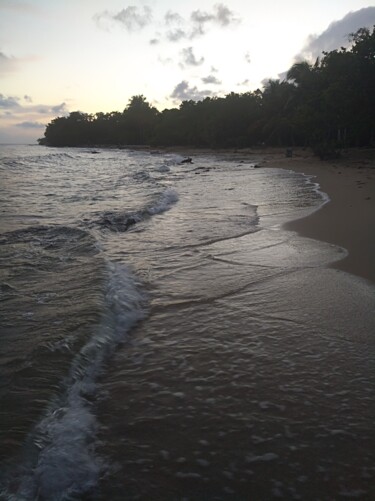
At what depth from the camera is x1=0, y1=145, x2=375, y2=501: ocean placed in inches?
80.0

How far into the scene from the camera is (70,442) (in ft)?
7.47

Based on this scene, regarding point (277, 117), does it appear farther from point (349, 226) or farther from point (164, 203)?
point (349, 226)

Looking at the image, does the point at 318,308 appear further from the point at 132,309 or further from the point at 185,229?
the point at 185,229

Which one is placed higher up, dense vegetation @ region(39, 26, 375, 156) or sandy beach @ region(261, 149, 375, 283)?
dense vegetation @ region(39, 26, 375, 156)

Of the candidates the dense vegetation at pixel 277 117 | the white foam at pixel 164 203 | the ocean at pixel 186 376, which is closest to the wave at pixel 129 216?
the white foam at pixel 164 203

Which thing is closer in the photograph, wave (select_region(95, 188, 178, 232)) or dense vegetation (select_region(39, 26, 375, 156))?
wave (select_region(95, 188, 178, 232))

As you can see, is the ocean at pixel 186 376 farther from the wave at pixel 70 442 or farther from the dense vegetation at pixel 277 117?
the dense vegetation at pixel 277 117

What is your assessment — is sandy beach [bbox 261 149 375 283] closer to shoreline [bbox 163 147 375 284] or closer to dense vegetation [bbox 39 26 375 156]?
shoreline [bbox 163 147 375 284]

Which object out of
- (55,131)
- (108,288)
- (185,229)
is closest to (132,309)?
(108,288)

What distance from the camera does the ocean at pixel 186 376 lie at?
6.67 ft

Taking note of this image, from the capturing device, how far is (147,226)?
8.86 m

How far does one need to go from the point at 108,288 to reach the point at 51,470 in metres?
2.73

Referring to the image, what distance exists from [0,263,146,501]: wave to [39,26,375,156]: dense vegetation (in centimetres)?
3050

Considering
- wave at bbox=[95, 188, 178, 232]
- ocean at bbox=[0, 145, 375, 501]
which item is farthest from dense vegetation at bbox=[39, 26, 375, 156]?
ocean at bbox=[0, 145, 375, 501]
